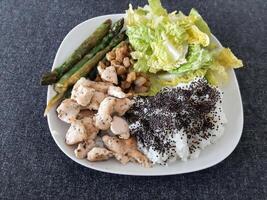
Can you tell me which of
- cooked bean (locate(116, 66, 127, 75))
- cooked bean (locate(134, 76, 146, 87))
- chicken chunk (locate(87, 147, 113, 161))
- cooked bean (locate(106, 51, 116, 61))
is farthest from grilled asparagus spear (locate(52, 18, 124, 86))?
chicken chunk (locate(87, 147, 113, 161))

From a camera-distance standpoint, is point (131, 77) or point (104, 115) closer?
point (104, 115)

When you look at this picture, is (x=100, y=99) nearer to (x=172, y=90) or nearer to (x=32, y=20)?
(x=172, y=90)

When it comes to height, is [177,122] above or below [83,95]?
below

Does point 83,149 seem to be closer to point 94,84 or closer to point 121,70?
point 94,84

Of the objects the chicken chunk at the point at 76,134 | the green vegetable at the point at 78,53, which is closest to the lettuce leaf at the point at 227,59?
the green vegetable at the point at 78,53

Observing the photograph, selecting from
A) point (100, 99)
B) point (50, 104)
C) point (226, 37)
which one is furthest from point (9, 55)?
point (226, 37)

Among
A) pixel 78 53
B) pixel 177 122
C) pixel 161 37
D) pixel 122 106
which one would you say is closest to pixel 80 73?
pixel 78 53
